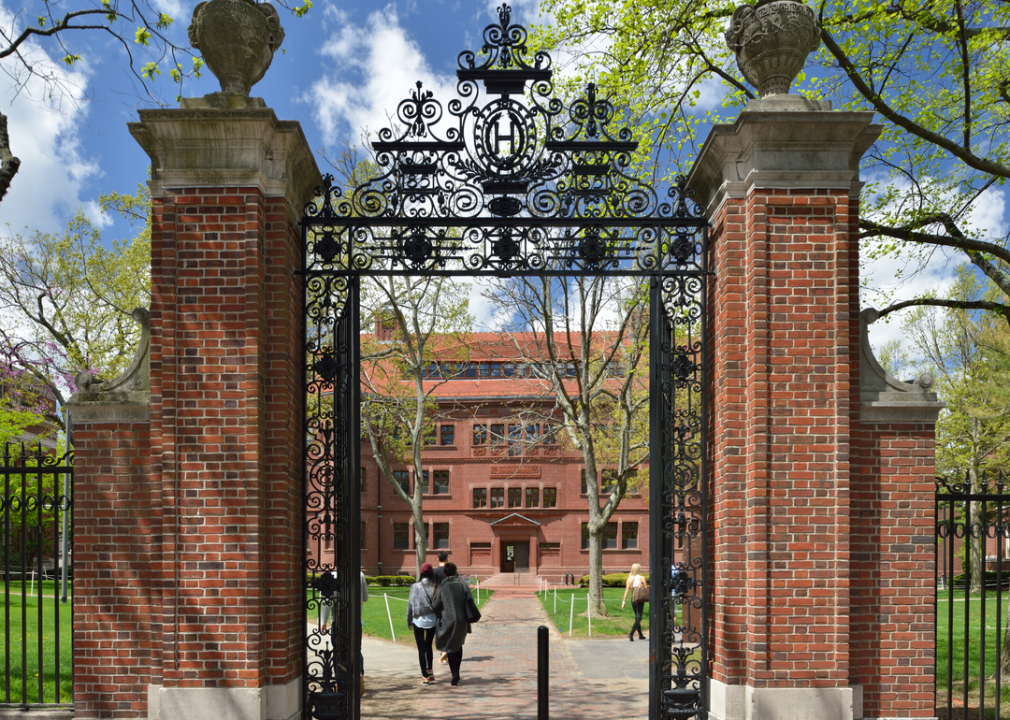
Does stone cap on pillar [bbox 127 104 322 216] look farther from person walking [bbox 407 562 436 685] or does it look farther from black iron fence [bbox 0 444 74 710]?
person walking [bbox 407 562 436 685]

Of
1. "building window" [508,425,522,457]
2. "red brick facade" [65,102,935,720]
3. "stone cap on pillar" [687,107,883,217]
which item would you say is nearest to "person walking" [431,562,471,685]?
"red brick facade" [65,102,935,720]

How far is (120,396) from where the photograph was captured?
650 centimetres

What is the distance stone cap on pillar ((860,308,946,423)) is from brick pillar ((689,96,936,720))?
0.06 meters

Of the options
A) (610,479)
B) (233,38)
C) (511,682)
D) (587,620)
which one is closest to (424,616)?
(511,682)

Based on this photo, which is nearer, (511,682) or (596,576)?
(511,682)

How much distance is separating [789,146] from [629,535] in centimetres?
4437

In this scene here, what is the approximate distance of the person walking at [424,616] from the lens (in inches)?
448

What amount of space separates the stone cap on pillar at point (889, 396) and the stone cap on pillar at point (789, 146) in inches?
44.7

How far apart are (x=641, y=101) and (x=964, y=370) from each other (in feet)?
77.2

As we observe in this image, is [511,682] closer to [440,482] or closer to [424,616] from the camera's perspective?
[424,616]

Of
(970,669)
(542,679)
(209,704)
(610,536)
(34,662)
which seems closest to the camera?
(542,679)

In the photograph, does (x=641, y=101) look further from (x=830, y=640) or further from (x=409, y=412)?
(x=409, y=412)

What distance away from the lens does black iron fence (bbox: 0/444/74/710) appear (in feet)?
22.1

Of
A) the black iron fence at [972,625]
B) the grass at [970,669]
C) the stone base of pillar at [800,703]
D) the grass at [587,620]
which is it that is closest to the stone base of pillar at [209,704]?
the stone base of pillar at [800,703]
